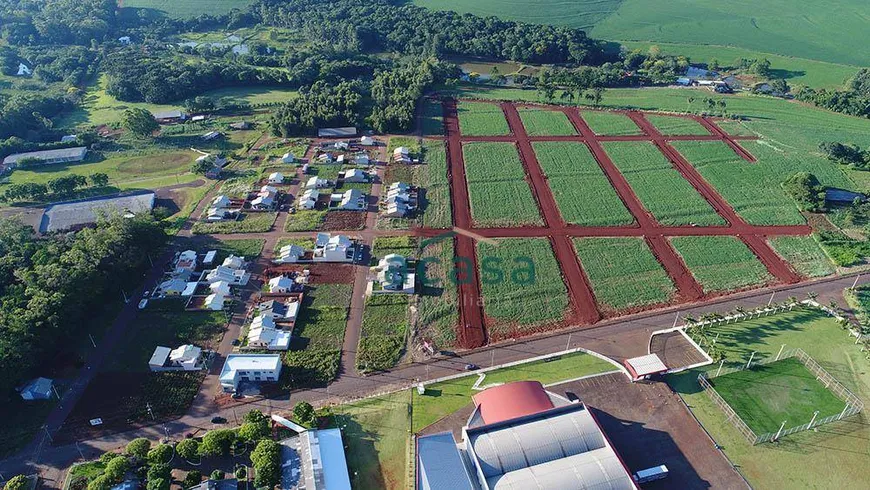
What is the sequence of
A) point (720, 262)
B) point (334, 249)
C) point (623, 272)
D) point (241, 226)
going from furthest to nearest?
point (241, 226)
point (720, 262)
point (334, 249)
point (623, 272)

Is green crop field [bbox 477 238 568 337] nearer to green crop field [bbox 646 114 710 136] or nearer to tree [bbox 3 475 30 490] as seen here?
tree [bbox 3 475 30 490]

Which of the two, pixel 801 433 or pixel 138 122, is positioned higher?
pixel 138 122

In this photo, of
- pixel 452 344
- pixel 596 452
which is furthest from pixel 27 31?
pixel 596 452

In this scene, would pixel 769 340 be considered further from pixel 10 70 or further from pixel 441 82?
pixel 10 70

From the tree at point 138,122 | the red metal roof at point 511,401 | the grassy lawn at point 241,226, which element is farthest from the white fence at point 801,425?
the tree at point 138,122

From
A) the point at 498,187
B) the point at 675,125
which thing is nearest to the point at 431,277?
the point at 498,187

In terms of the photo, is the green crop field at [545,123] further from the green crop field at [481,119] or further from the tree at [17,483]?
the tree at [17,483]

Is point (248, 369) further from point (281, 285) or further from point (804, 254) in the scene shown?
point (804, 254)
